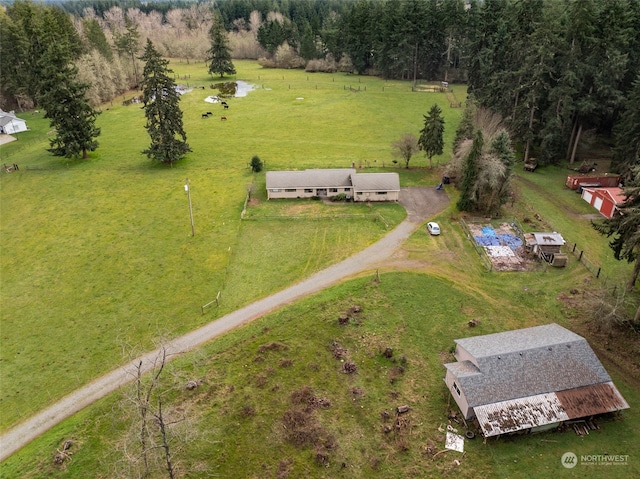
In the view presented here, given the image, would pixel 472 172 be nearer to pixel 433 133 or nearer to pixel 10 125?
pixel 433 133

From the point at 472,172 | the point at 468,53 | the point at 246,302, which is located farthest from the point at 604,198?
the point at 468,53

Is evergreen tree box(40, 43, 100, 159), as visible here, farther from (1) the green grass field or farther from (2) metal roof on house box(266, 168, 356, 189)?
(2) metal roof on house box(266, 168, 356, 189)

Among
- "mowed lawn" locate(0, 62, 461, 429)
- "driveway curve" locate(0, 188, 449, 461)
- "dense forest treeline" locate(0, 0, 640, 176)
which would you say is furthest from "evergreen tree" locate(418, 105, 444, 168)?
"dense forest treeline" locate(0, 0, 640, 176)

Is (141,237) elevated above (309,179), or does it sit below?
below

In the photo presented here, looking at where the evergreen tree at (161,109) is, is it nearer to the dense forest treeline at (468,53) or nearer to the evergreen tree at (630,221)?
the dense forest treeline at (468,53)

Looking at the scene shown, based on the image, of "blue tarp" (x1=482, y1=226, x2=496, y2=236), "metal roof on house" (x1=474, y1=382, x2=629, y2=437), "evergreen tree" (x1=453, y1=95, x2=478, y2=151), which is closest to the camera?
"metal roof on house" (x1=474, y1=382, x2=629, y2=437)

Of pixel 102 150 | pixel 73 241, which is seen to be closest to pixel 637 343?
pixel 73 241

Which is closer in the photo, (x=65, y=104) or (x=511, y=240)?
(x=511, y=240)

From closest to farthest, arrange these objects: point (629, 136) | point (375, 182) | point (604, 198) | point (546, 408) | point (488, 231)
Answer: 1. point (546, 408)
2. point (488, 231)
3. point (604, 198)
4. point (375, 182)
5. point (629, 136)
